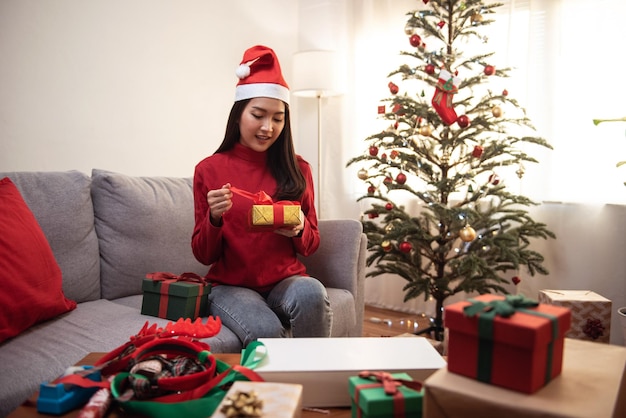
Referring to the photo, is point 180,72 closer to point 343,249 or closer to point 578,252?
point 343,249

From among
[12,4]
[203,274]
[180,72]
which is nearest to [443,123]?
[203,274]

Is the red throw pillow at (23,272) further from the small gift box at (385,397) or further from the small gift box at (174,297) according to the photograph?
the small gift box at (385,397)

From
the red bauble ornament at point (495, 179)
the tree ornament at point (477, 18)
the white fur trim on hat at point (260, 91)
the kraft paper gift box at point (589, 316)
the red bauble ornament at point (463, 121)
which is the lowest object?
the kraft paper gift box at point (589, 316)

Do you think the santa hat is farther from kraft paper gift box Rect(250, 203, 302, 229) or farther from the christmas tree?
the christmas tree

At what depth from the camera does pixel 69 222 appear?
1.84 meters

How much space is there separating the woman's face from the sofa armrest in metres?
0.47

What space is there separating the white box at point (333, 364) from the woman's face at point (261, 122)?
2.88ft

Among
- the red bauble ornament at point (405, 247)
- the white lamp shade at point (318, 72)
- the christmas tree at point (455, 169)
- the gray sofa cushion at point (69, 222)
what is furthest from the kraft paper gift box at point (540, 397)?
the white lamp shade at point (318, 72)

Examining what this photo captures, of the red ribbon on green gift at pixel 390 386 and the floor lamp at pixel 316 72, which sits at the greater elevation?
the floor lamp at pixel 316 72

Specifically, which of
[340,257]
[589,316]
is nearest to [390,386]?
[340,257]

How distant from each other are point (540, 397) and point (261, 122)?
1324mm

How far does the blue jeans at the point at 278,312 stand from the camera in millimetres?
1589

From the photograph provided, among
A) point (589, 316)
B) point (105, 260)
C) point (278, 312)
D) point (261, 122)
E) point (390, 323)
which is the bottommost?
point (390, 323)

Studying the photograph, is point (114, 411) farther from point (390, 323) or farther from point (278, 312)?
point (390, 323)
